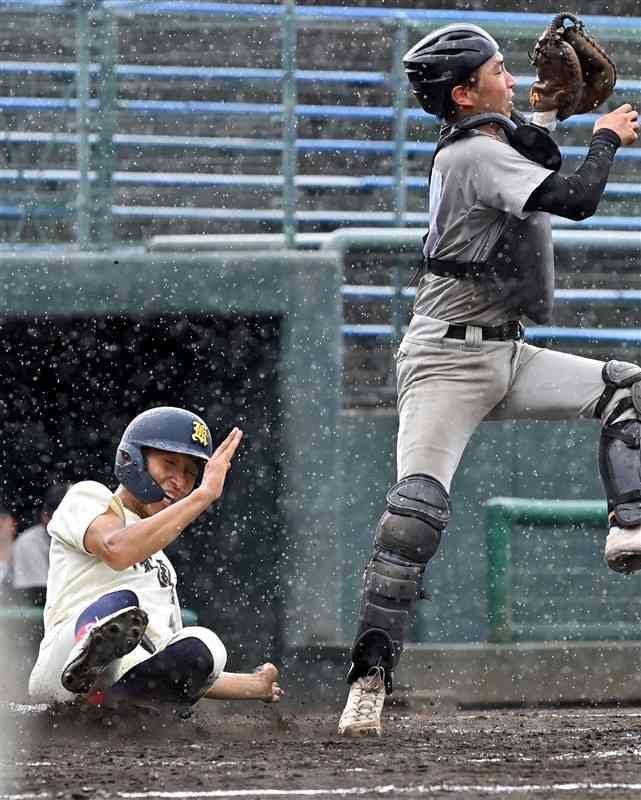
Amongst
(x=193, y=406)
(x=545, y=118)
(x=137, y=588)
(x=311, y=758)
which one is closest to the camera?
(x=311, y=758)

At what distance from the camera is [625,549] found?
201 inches

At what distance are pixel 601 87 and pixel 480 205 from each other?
81cm

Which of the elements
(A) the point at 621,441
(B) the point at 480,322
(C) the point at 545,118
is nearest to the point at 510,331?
(B) the point at 480,322

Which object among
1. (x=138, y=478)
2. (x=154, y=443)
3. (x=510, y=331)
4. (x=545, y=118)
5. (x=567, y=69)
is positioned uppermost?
(x=567, y=69)

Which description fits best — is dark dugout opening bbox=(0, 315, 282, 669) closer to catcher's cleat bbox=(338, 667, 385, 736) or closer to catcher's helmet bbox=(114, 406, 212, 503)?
catcher's helmet bbox=(114, 406, 212, 503)

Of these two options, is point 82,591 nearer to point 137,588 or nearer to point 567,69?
point 137,588

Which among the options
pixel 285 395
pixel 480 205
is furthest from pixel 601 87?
pixel 285 395

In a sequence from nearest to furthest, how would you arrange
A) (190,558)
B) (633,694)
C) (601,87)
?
(601,87) → (633,694) → (190,558)

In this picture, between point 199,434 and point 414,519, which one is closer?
point 414,519

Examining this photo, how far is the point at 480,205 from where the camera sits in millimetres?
5457

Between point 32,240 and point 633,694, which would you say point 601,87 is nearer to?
point 633,694

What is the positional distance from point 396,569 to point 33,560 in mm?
5364

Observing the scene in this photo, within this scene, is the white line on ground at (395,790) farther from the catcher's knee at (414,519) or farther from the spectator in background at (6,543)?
the spectator in background at (6,543)

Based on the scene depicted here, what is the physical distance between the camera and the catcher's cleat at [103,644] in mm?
4906
